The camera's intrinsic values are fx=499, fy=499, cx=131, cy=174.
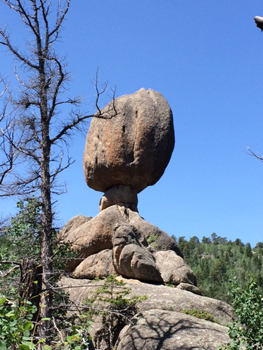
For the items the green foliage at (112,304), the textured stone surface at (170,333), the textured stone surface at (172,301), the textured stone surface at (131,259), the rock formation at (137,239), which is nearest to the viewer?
the textured stone surface at (170,333)

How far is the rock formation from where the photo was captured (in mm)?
10477

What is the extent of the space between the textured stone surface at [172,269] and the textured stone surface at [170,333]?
2603 millimetres

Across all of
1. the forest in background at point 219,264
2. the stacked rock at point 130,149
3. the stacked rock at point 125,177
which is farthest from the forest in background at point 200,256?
the stacked rock at point 130,149

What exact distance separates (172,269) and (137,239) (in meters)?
1.28

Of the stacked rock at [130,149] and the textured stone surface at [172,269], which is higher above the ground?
the stacked rock at [130,149]

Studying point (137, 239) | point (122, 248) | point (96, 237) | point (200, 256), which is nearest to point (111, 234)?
point (96, 237)

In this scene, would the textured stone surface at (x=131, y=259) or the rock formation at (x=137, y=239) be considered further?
the textured stone surface at (x=131, y=259)

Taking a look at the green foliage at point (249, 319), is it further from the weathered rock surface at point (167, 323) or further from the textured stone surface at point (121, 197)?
the textured stone surface at point (121, 197)

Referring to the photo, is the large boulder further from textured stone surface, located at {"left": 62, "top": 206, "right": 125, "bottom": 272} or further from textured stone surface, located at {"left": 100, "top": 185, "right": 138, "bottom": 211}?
textured stone surface, located at {"left": 100, "top": 185, "right": 138, "bottom": 211}

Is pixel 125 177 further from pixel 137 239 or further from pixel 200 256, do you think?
pixel 200 256

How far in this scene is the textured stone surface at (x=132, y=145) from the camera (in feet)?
53.0

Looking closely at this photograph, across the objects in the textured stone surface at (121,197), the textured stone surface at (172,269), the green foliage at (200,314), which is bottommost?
the green foliage at (200,314)

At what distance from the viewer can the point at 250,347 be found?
7180mm

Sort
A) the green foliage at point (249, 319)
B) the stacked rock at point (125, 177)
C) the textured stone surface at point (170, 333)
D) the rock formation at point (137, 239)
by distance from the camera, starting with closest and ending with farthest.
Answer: the green foliage at point (249, 319) → the textured stone surface at point (170, 333) → the rock formation at point (137, 239) → the stacked rock at point (125, 177)
